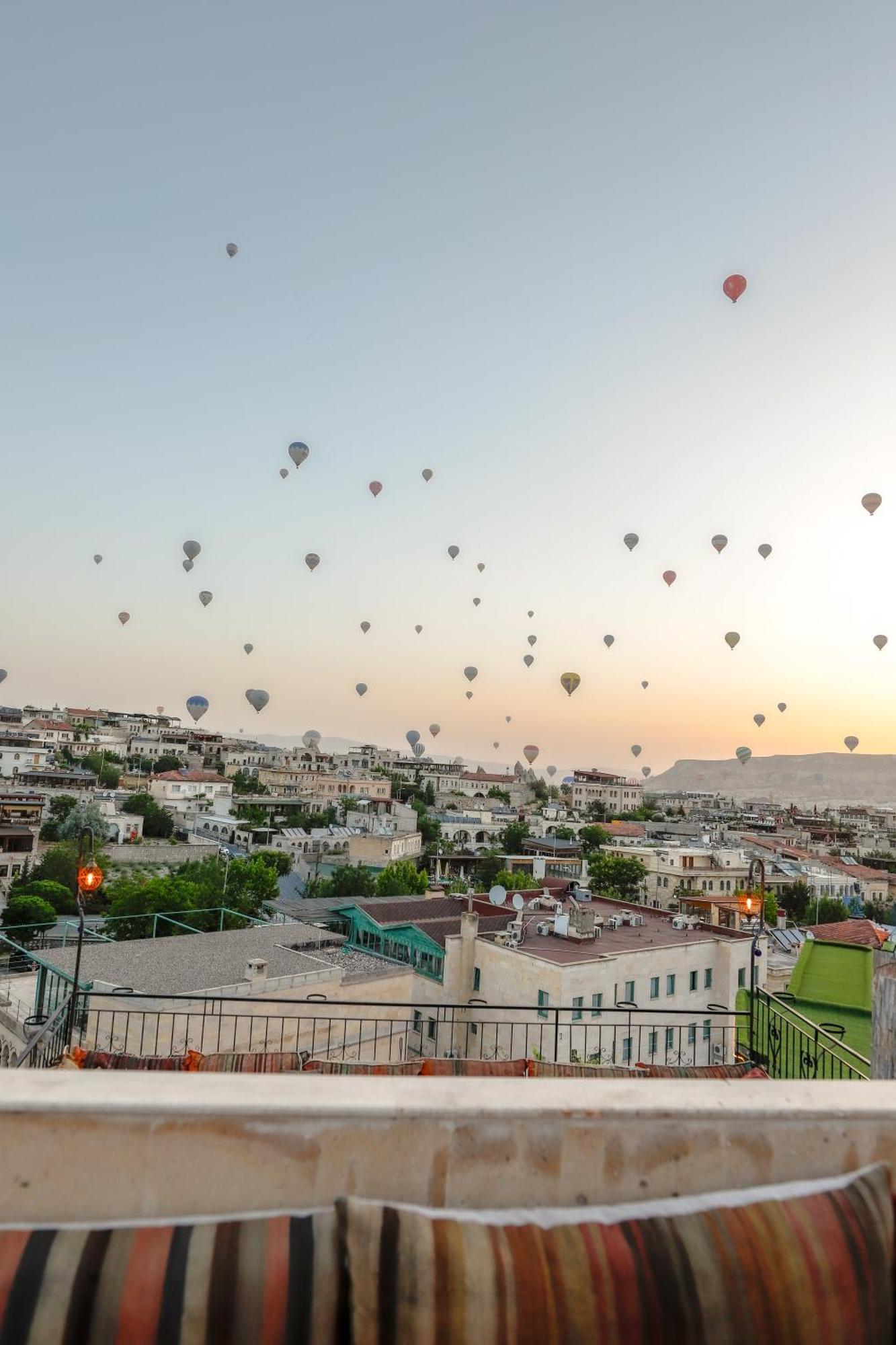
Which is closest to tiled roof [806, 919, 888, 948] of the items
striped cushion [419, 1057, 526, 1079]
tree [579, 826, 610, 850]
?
striped cushion [419, 1057, 526, 1079]

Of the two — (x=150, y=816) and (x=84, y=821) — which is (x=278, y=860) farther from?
(x=150, y=816)

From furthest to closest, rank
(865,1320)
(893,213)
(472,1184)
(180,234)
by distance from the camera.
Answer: (180,234), (893,213), (472,1184), (865,1320)

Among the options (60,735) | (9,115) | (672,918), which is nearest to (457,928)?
(672,918)

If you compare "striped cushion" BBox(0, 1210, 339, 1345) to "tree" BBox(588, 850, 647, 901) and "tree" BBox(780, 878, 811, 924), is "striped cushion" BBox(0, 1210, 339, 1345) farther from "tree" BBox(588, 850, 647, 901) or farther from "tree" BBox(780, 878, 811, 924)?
"tree" BBox(780, 878, 811, 924)

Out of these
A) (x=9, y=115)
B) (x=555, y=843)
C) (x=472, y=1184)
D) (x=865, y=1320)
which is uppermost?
(x=9, y=115)

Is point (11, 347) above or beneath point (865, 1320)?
above

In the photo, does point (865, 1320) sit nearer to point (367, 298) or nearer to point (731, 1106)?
point (731, 1106)

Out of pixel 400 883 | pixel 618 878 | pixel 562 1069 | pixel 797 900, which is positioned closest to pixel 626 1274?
pixel 562 1069

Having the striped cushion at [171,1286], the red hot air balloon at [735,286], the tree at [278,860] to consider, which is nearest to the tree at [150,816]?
the tree at [278,860]

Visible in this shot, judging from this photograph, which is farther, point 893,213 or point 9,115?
point 9,115
